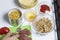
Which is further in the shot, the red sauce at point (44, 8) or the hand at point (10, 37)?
the red sauce at point (44, 8)

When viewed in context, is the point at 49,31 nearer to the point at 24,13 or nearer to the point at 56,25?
the point at 56,25

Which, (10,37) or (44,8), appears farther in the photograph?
(44,8)

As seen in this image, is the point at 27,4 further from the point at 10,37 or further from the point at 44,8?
the point at 10,37

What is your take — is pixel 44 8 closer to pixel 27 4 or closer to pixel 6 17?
pixel 27 4

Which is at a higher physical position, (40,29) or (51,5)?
(51,5)

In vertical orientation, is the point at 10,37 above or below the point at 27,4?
below

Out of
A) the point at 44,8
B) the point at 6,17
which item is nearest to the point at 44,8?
the point at 44,8

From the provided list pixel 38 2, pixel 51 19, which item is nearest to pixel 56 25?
pixel 51 19

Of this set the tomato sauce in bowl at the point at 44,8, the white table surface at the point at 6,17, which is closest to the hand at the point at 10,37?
the white table surface at the point at 6,17

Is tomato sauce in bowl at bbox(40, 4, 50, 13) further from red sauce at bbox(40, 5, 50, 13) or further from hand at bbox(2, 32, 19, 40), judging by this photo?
hand at bbox(2, 32, 19, 40)

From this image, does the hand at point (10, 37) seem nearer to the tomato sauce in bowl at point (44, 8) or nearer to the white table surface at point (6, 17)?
the white table surface at point (6, 17)
